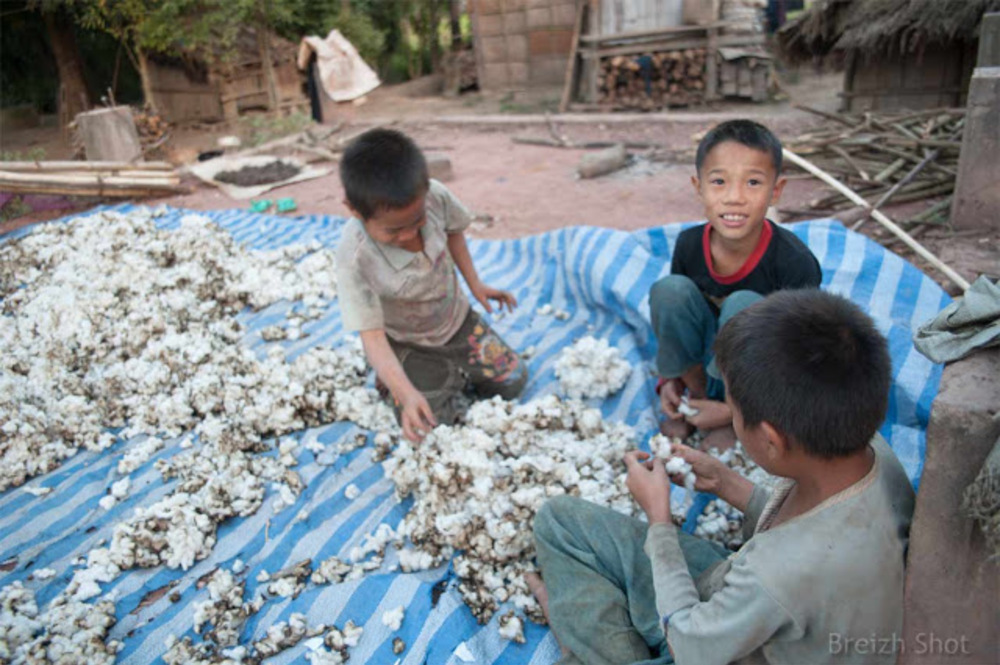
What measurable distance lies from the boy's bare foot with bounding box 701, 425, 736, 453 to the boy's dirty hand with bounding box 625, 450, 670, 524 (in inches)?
27.6

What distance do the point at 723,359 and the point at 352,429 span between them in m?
1.76

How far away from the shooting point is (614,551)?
1.65 m

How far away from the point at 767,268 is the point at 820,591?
131 centimetres

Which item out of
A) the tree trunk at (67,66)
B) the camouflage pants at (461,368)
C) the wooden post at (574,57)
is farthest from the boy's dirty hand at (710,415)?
the tree trunk at (67,66)

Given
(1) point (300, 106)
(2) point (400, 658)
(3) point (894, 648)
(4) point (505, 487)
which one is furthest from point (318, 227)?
(1) point (300, 106)

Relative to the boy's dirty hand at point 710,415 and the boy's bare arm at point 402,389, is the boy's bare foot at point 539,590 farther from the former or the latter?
the boy's dirty hand at point 710,415

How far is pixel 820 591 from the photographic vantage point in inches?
43.1

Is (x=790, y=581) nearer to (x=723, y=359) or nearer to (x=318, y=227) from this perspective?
(x=723, y=359)

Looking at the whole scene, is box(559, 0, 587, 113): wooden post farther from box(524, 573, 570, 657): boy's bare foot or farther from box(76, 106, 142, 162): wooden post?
box(524, 573, 570, 657): boy's bare foot

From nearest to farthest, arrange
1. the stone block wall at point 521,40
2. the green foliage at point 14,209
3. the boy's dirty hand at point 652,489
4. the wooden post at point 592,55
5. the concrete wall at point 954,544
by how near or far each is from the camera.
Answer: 1. the concrete wall at point 954,544
2. the boy's dirty hand at point 652,489
3. the green foliage at point 14,209
4. the wooden post at point 592,55
5. the stone block wall at point 521,40

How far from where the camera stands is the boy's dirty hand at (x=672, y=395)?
2.44m

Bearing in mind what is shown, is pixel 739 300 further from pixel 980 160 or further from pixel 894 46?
pixel 894 46

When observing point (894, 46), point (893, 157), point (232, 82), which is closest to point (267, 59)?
point (232, 82)

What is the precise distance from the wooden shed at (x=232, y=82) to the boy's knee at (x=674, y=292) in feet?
34.3
